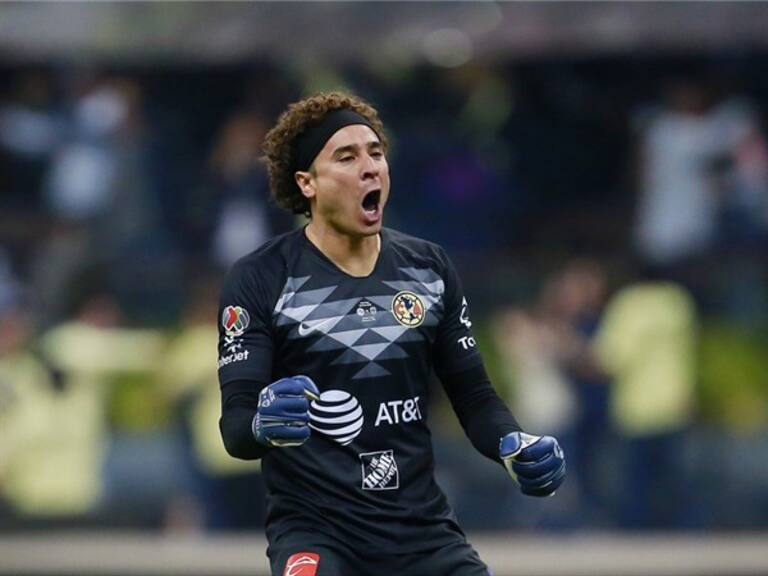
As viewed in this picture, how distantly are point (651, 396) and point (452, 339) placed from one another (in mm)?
7500

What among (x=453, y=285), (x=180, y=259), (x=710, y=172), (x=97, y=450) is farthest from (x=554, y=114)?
(x=453, y=285)

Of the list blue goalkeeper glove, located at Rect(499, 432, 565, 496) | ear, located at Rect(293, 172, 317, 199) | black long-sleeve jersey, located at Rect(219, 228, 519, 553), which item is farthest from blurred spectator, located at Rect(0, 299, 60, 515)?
blue goalkeeper glove, located at Rect(499, 432, 565, 496)

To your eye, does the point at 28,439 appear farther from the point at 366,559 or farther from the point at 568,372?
the point at 366,559

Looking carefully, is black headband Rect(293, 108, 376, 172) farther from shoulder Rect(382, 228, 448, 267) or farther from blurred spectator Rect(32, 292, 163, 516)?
blurred spectator Rect(32, 292, 163, 516)

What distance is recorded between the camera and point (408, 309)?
6270 millimetres

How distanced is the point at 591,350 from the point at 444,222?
1462mm

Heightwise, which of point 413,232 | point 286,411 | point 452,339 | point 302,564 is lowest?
point 302,564

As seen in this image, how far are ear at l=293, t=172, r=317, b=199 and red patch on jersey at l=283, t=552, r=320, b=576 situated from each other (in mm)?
1175

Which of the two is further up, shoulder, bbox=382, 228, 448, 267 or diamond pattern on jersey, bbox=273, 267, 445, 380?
shoulder, bbox=382, 228, 448, 267

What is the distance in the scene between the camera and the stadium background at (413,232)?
13.7m

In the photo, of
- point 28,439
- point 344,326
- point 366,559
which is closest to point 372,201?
point 344,326

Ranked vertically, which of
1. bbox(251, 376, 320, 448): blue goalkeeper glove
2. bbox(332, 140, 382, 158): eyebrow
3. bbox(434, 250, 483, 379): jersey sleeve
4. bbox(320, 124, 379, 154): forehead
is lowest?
bbox(251, 376, 320, 448): blue goalkeeper glove

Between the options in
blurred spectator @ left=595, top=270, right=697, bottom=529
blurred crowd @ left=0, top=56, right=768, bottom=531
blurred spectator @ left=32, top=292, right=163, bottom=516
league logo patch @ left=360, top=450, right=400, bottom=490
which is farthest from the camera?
blurred spectator @ left=32, top=292, right=163, bottom=516

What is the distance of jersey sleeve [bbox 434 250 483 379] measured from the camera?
636cm
